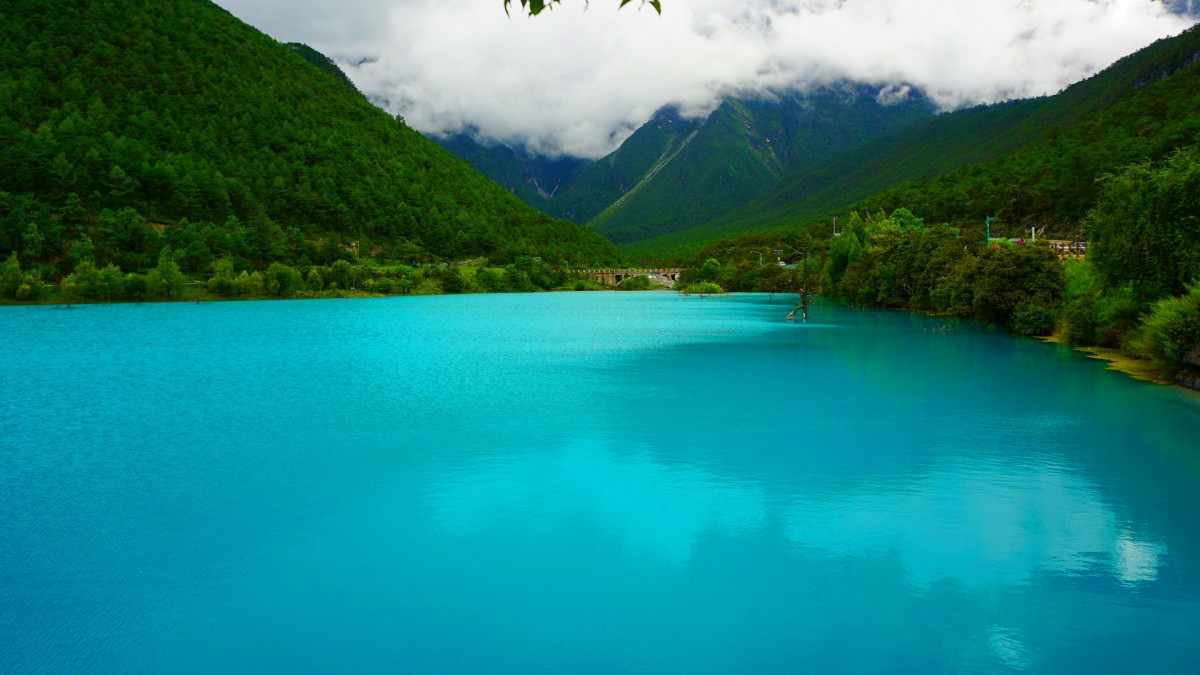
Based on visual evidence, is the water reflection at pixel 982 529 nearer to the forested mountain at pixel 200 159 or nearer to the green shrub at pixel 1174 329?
the green shrub at pixel 1174 329

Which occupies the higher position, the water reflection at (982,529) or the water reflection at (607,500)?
the water reflection at (607,500)

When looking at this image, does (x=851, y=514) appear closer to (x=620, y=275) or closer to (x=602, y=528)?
(x=602, y=528)

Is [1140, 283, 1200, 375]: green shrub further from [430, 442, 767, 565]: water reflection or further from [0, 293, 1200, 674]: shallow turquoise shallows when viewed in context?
[430, 442, 767, 565]: water reflection

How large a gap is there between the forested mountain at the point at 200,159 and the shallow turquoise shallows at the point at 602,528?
94.6 m

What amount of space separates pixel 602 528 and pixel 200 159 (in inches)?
5592

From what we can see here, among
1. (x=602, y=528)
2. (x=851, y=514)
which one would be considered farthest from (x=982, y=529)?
(x=602, y=528)

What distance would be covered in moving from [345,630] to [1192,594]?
9817mm

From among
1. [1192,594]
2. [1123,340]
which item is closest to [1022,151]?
[1123,340]

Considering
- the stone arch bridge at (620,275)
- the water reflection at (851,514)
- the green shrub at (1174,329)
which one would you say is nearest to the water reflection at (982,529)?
the water reflection at (851,514)

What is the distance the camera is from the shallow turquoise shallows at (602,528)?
7832 mm

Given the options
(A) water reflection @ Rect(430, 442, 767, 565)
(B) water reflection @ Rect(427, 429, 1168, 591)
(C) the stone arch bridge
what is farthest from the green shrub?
(C) the stone arch bridge

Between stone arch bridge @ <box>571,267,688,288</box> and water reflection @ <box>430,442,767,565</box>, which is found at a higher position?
stone arch bridge @ <box>571,267,688,288</box>

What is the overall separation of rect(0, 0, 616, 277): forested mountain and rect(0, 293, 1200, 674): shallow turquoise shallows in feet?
310

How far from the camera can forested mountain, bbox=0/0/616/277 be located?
347ft
